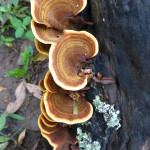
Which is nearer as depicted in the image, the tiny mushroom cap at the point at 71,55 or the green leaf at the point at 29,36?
the tiny mushroom cap at the point at 71,55

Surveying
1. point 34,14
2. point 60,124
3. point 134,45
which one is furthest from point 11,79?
point 134,45

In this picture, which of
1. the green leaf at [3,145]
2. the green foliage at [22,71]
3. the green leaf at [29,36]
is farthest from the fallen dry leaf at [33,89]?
the green leaf at [3,145]

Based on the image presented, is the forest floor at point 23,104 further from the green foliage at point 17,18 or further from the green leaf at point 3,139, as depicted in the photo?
the green foliage at point 17,18

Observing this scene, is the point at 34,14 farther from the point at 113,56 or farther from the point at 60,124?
the point at 60,124

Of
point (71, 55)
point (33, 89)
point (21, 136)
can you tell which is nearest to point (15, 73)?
point (33, 89)

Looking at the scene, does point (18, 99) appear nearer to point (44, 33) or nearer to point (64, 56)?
point (44, 33)

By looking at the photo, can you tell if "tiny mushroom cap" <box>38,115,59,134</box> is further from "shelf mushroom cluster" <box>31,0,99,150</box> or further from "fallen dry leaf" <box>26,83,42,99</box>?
"fallen dry leaf" <box>26,83,42,99</box>

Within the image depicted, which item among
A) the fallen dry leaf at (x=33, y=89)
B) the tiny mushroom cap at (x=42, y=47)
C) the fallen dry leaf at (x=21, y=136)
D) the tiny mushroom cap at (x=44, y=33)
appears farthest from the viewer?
the fallen dry leaf at (x=33, y=89)
